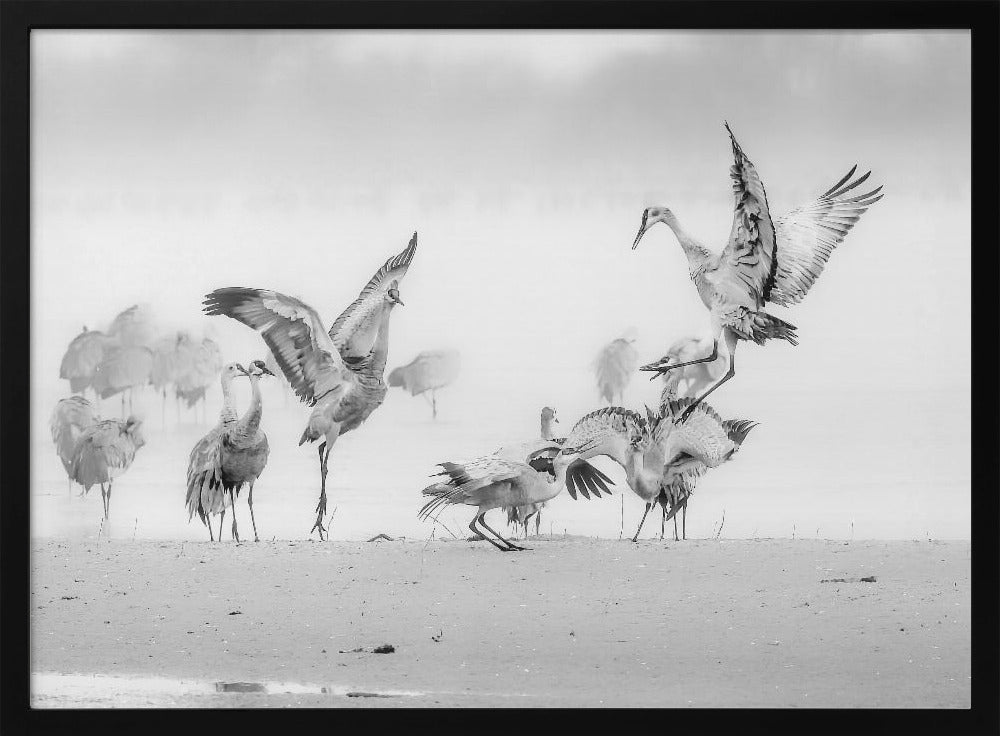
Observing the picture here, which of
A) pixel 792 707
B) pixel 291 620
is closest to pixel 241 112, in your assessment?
pixel 291 620

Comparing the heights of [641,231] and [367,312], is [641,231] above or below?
above

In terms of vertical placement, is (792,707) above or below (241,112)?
below

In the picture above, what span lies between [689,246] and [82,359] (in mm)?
1913

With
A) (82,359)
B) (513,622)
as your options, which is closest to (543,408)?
(513,622)

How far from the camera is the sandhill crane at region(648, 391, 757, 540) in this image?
14.3 ft

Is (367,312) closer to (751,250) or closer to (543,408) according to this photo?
(543,408)

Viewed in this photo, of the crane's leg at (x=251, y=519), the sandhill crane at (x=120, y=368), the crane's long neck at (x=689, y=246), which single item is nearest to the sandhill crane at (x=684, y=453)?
the crane's long neck at (x=689, y=246)

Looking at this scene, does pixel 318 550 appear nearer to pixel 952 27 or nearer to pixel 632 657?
pixel 632 657

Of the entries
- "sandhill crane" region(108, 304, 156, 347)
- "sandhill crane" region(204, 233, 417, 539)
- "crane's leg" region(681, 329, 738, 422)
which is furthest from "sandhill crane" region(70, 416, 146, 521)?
"crane's leg" region(681, 329, 738, 422)

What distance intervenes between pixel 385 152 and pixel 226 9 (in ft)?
2.10

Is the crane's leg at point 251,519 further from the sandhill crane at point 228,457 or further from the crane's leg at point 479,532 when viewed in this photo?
the crane's leg at point 479,532

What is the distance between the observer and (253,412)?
438 centimetres

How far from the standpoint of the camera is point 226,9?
4.18 metres

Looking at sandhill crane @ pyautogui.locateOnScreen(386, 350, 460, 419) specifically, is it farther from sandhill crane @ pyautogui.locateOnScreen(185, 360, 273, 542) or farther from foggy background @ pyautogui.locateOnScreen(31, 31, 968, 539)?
sandhill crane @ pyautogui.locateOnScreen(185, 360, 273, 542)
